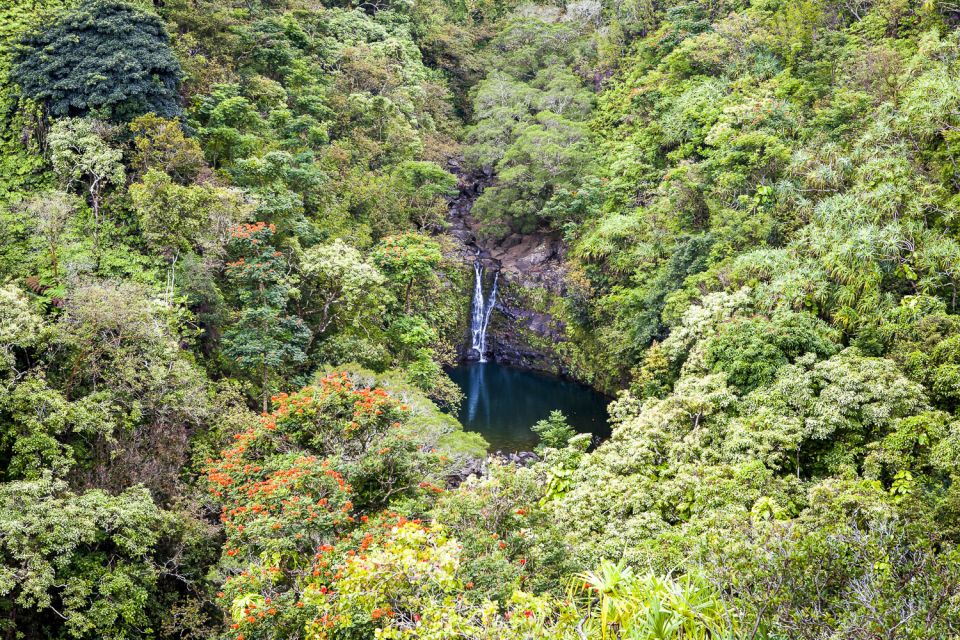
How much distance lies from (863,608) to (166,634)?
30.5 feet

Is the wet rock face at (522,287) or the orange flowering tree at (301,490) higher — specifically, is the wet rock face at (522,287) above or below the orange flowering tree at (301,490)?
below

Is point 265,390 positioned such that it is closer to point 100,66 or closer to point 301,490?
point 301,490

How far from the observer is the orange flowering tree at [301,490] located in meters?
6.99

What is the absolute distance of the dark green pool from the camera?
813 inches

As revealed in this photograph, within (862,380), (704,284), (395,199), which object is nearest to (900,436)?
(862,380)

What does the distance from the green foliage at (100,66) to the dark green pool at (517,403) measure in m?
13.6

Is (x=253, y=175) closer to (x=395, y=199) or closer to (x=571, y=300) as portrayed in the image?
(x=395, y=199)

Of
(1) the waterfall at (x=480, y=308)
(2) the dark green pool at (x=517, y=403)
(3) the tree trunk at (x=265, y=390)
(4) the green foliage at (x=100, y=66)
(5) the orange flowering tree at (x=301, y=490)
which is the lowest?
(2) the dark green pool at (x=517, y=403)

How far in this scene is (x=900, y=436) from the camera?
28.5 ft

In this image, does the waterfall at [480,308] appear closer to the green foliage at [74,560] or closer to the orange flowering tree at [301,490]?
the orange flowering tree at [301,490]

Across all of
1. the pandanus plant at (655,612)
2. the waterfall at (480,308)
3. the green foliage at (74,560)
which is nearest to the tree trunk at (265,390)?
the green foliage at (74,560)

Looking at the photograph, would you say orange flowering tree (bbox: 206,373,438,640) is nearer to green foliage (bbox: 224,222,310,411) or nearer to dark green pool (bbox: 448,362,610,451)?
green foliage (bbox: 224,222,310,411)

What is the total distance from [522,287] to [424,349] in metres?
10.2

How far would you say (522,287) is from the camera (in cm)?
2603
